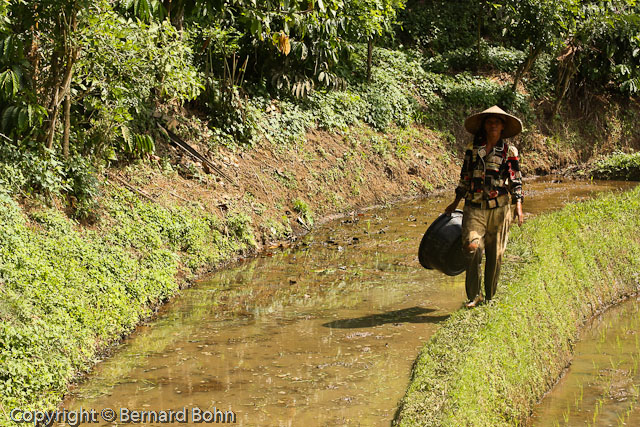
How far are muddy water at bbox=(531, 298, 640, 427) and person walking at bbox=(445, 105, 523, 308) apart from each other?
1.12 meters

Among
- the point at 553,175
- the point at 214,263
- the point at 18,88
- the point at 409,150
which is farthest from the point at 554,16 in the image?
the point at 18,88

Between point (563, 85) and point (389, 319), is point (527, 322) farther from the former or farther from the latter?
point (563, 85)

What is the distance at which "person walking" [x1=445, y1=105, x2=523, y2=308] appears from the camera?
6.52 meters

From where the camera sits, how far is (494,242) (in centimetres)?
674

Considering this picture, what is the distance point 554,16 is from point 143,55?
40.9 ft

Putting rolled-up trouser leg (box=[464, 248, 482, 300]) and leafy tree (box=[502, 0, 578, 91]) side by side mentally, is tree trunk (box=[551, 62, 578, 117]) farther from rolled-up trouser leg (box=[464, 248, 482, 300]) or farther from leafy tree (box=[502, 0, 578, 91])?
rolled-up trouser leg (box=[464, 248, 482, 300])

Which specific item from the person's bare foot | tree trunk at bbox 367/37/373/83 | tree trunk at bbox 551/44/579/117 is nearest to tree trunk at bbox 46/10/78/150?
the person's bare foot

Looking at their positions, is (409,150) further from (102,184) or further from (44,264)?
(44,264)

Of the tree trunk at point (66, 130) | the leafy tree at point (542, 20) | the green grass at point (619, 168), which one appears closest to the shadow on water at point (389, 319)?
the tree trunk at point (66, 130)

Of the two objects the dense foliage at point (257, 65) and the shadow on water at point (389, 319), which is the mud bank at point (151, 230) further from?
the shadow on water at point (389, 319)

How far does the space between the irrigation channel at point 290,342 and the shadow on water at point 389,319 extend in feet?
0.03

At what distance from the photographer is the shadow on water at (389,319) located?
23.1 feet
